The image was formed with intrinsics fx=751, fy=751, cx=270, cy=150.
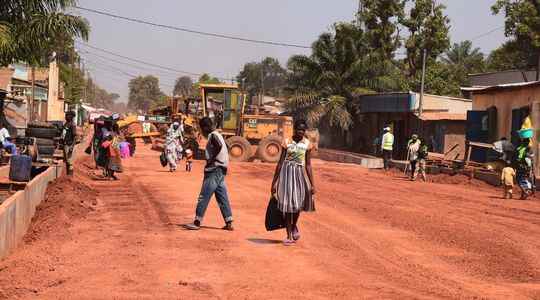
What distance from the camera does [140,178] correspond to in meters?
20.0

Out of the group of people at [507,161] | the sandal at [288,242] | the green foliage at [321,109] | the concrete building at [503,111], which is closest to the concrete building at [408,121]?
Answer: the green foliage at [321,109]

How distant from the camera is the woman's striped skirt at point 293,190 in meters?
9.39

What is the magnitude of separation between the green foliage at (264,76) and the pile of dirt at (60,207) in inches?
3031

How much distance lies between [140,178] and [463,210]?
8.83 meters

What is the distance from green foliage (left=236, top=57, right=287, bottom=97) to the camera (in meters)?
100

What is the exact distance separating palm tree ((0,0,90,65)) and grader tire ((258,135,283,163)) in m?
10.9

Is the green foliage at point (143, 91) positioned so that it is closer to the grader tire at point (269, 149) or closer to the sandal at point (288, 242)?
the grader tire at point (269, 149)

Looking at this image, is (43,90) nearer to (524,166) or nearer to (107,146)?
(107,146)

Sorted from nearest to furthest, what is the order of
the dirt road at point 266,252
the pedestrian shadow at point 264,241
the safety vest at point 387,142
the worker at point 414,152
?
1. the dirt road at point 266,252
2. the pedestrian shadow at point 264,241
3. the worker at point 414,152
4. the safety vest at point 387,142

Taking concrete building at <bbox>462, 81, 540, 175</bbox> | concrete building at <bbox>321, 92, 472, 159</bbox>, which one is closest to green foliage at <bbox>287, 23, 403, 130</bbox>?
concrete building at <bbox>321, 92, 472, 159</bbox>

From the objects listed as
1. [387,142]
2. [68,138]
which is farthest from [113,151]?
[387,142]

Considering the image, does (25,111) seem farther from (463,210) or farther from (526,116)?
(463,210)

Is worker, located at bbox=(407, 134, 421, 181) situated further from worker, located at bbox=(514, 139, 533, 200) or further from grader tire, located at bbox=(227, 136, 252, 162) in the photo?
grader tire, located at bbox=(227, 136, 252, 162)

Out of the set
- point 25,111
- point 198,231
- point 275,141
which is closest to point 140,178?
point 198,231
